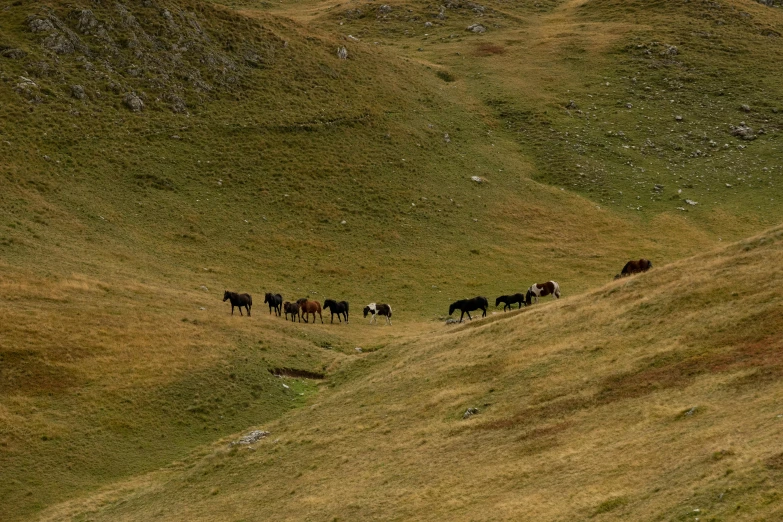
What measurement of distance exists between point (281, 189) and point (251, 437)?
41.3 meters

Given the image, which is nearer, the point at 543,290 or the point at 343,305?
the point at 343,305

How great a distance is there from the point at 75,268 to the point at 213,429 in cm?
1972

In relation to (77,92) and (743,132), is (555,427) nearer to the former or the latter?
(77,92)

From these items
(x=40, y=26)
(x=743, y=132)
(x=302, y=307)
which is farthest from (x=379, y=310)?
(x=743, y=132)

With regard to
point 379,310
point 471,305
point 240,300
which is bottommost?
point 379,310

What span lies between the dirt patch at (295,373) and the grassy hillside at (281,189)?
0.59 metres

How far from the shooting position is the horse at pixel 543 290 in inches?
2267

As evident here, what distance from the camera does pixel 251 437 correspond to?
38125 mm

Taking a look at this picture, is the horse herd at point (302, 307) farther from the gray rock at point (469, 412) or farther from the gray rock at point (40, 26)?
the gray rock at point (40, 26)

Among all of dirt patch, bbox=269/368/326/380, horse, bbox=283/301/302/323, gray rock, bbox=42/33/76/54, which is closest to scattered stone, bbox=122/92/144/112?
gray rock, bbox=42/33/76/54

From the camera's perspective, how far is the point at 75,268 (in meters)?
55.5

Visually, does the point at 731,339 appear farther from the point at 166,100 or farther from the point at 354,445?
the point at 166,100

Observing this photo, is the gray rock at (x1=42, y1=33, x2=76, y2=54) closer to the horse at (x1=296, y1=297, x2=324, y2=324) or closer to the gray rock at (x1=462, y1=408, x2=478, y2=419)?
the horse at (x1=296, y1=297, x2=324, y2=324)

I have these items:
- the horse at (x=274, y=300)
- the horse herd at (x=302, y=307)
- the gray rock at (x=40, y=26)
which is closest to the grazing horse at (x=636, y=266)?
the horse herd at (x=302, y=307)
